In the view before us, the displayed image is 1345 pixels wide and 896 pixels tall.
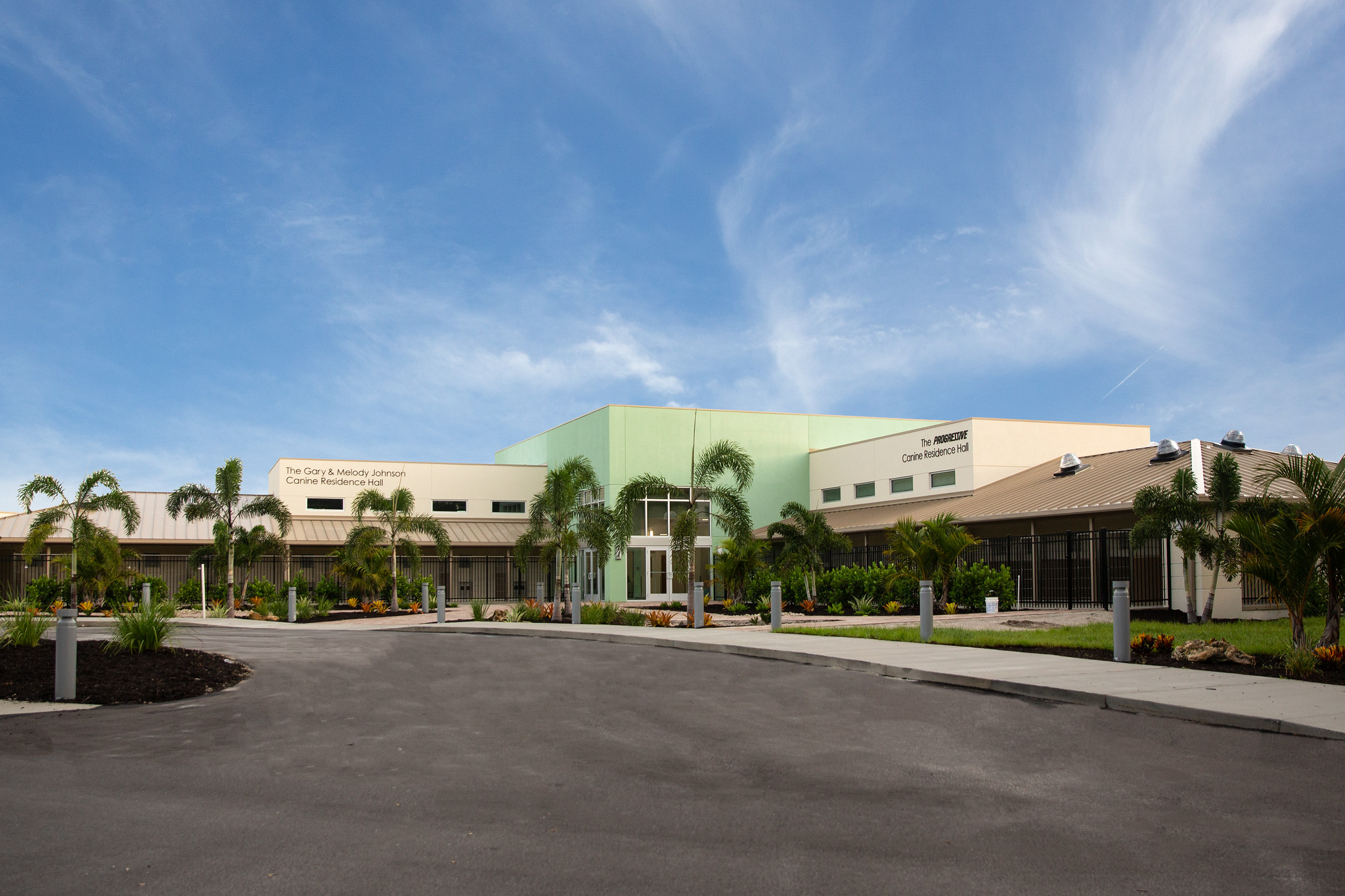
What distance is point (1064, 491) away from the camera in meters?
30.2

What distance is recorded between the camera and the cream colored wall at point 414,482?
149 ft

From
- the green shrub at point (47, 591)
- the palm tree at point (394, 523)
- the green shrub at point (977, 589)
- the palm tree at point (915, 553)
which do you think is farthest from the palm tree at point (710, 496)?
the green shrub at point (47, 591)

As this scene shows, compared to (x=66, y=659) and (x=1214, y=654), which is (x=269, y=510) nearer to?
(x=66, y=659)

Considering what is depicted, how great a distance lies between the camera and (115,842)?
16.6 feet

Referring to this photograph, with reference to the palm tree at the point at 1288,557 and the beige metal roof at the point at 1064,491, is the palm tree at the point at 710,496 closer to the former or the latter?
the beige metal roof at the point at 1064,491

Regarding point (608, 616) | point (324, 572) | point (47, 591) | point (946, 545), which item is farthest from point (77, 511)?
point (946, 545)

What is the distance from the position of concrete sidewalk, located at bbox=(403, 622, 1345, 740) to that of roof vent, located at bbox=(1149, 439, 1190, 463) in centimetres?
1688

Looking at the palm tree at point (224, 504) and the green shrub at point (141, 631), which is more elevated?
the palm tree at point (224, 504)

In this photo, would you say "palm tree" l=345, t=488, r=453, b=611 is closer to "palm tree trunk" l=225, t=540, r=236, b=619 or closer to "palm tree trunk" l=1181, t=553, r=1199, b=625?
"palm tree trunk" l=225, t=540, r=236, b=619

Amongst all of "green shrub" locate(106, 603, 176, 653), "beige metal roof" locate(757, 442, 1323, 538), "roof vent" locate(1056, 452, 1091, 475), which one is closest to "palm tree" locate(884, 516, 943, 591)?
"beige metal roof" locate(757, 442, 1323, 538)

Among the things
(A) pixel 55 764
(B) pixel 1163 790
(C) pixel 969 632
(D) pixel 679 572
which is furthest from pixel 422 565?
(B) pixel 1163 790

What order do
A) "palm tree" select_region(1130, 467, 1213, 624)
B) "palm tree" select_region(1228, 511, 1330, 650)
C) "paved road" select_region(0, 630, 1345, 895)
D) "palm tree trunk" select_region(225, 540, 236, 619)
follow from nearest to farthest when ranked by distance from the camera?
1. "paved road" select_region(0, 630, 1345, 895)
2. "palm tree" select_region(1228, 511, 1330, 650)
3. "palm tree" select_region(1130, 467, 1213, 624)
4. "palm tree trunk" select_region(225, 540, 236, 619)

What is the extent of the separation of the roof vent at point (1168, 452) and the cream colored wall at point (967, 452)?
24.9ft

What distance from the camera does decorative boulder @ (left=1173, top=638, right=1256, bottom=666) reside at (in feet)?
40.0
